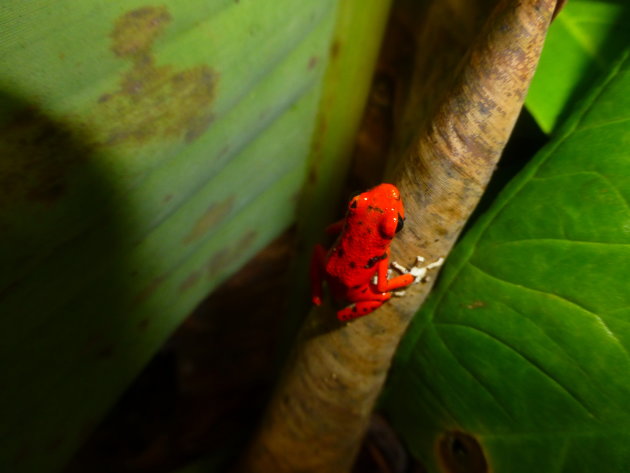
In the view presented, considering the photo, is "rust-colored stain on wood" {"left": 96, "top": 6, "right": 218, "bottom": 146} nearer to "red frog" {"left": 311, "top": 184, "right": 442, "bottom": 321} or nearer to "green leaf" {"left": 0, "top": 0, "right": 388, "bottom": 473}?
"green leaf" {"left": 0, "top": 0, "right": 388, "bottom": 473}

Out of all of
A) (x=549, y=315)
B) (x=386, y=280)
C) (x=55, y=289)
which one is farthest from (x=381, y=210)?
(x=55, y=289)

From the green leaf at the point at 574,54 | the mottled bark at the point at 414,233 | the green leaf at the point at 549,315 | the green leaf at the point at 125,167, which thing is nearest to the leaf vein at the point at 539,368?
the green leaf at the point at 549,315

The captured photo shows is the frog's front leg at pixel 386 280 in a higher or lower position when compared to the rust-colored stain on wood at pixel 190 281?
higher

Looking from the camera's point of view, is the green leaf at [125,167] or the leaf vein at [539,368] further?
the leaf vein at [539,368]

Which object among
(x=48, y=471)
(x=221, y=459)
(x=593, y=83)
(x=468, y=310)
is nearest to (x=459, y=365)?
(x=468, y=310)

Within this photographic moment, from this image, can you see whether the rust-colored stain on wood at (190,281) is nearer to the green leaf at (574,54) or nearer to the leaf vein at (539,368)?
the leaf vein at (539,368)

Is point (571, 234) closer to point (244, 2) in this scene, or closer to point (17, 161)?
point (244, 2)

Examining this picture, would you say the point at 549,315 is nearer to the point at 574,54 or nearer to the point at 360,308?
the point at 360,308
